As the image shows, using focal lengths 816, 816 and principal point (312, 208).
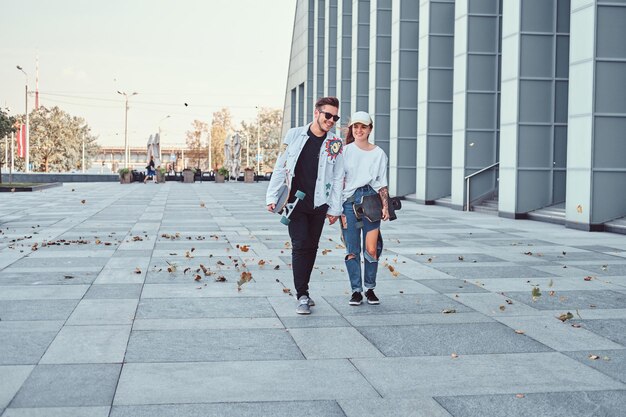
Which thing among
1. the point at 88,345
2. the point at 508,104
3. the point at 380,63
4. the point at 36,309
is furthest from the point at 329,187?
the point at 380,63

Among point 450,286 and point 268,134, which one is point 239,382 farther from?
point 268,134

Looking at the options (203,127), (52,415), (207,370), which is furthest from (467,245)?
(203,127)

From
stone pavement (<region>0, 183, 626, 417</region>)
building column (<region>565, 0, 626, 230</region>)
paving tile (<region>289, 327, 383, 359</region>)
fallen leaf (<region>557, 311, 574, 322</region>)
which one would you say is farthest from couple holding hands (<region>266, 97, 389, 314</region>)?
building column (<region>565, 0, 626, 230</region>)

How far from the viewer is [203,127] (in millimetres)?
118312

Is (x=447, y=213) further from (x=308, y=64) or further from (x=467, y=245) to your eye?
(x=308, y=64)

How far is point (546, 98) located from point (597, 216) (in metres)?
4.82

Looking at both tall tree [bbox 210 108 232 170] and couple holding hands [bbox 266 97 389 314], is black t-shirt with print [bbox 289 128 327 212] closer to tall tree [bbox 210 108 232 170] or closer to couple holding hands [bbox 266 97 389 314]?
couple holding hands [bbox 266 97 389 314]

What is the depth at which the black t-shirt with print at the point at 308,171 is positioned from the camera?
6.94 metres

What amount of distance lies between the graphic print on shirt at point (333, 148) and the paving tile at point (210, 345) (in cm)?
162

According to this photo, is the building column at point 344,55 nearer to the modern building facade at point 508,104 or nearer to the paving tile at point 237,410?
the modern building facade at point 508,104

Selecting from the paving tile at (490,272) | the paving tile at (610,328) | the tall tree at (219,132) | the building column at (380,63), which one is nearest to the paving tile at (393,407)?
the paving tile at (610,328)

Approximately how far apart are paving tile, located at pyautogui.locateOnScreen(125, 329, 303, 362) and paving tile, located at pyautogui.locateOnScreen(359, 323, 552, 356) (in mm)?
689

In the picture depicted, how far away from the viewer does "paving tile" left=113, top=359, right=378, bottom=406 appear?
4449 mm

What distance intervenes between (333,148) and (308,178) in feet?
1.12
